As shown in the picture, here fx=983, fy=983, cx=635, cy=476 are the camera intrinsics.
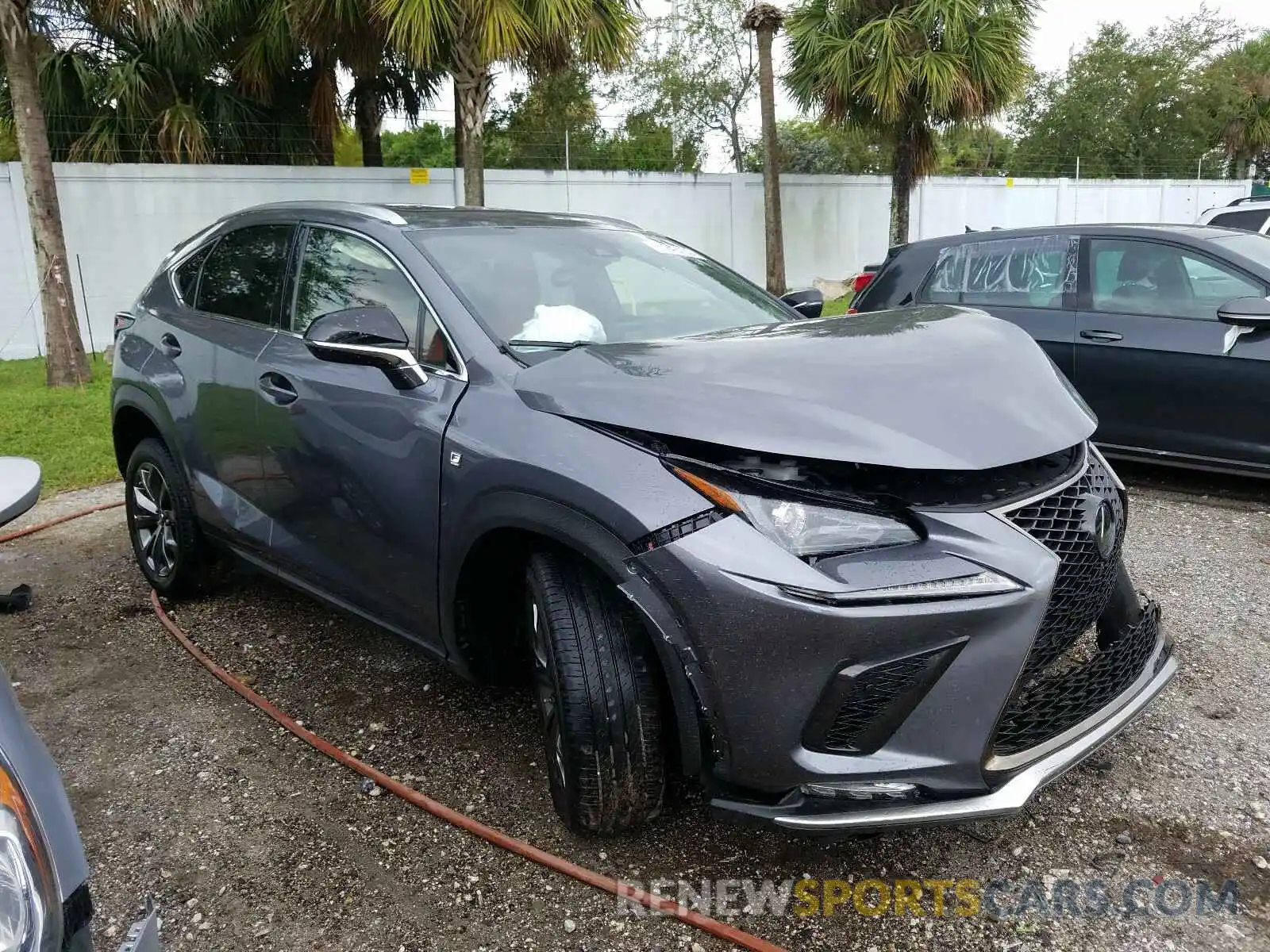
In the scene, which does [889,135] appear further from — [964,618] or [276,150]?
[964,618]

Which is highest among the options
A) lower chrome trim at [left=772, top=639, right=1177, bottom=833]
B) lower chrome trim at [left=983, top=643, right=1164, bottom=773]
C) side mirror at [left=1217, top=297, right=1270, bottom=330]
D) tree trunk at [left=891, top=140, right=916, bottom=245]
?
tree trunk at [left=891, top=140, right=916, bottom=245]

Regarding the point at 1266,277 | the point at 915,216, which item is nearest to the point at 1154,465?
the point at 1266,277

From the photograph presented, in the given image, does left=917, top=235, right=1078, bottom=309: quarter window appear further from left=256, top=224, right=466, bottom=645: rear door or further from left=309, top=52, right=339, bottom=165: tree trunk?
left=309, top=52, right=339, bottom=165: tree trunk

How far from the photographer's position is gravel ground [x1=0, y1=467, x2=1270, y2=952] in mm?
2223

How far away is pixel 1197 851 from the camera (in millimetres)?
2395

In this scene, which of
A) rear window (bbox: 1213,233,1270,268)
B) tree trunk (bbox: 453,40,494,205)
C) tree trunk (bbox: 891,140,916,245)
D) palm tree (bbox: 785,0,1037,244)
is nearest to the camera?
rear window (bbox: 1213,233,1270,268)

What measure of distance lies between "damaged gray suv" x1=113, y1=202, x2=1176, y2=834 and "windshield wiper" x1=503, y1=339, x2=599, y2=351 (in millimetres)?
15

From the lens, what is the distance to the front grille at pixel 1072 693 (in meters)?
2.09

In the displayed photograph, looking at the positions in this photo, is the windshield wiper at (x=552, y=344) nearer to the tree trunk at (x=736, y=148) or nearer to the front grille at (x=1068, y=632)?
the front grille at (x=1068, y=632)

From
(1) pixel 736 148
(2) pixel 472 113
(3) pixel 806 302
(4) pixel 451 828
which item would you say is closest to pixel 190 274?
(3) pixel 806 302

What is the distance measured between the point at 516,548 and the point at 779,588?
0.90 metres

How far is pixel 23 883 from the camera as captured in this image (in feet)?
3.91

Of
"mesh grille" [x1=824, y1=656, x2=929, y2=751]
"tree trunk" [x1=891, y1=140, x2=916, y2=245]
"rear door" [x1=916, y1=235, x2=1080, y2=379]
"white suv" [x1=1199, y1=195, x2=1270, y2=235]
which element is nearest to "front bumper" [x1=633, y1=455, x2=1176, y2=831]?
"mesh grille" [x1=824, y1=656, x2=929, y2=751]

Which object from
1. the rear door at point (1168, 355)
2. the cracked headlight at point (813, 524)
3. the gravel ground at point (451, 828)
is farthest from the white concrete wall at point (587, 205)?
the cracked headlight at point (813, 524)
